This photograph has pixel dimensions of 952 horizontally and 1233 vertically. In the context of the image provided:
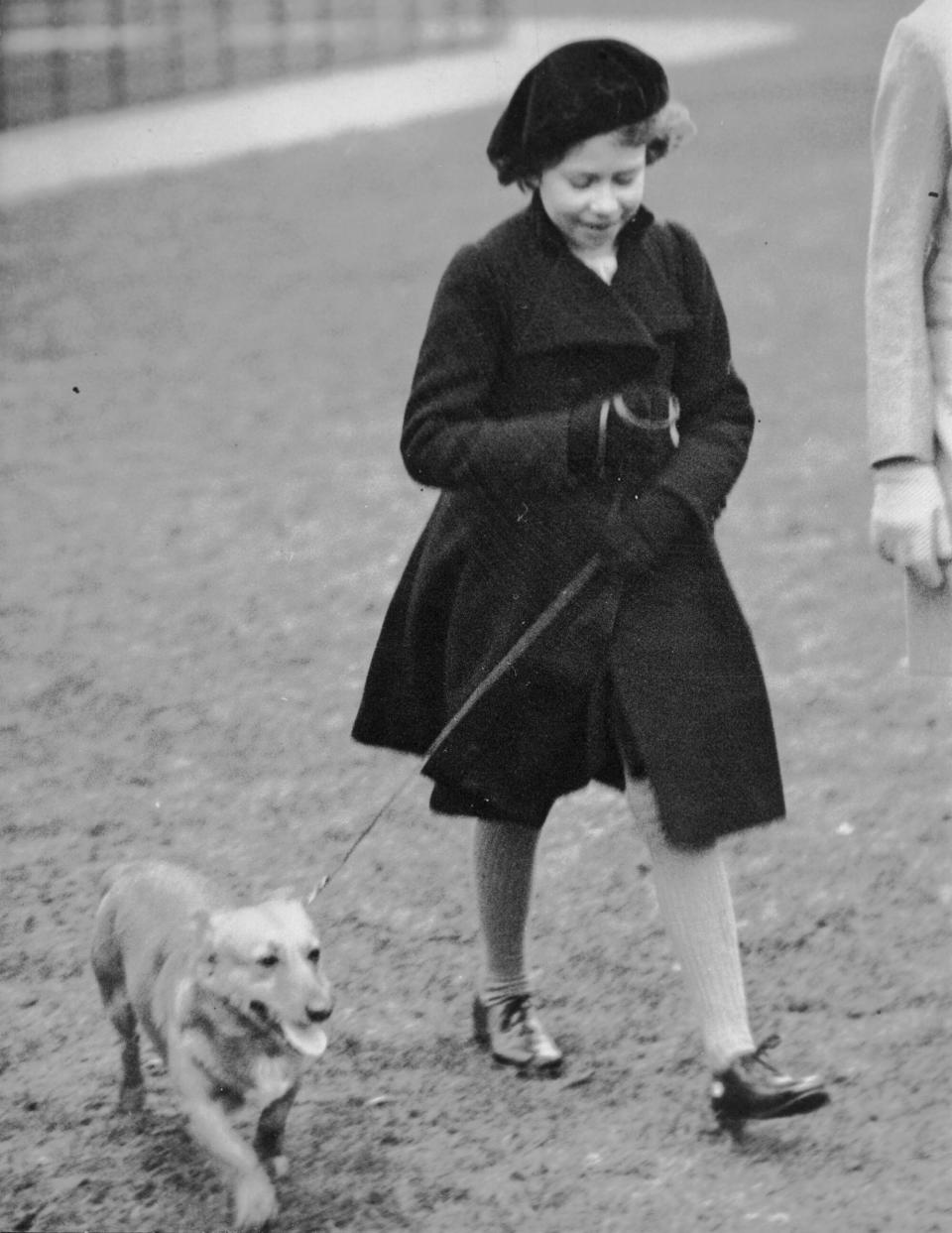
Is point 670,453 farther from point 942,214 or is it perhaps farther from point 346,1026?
point 346,1026

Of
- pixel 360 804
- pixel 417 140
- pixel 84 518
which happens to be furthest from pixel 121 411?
pixel 417 140

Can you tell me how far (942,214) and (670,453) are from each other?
58cm

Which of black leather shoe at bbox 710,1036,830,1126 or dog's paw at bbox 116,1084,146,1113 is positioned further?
dog's paw at bbox 116,1084,146,1113

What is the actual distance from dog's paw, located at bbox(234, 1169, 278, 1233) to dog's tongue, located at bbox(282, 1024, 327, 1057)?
262 mm

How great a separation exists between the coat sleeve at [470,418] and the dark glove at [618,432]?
24 millimetres

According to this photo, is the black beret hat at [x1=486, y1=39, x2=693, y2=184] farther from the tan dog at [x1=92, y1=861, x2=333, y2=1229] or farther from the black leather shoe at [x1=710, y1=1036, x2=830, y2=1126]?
the black leather shoe at [x1=710, y1=1036, x2=830, y2=1126]

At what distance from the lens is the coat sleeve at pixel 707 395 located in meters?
3.76

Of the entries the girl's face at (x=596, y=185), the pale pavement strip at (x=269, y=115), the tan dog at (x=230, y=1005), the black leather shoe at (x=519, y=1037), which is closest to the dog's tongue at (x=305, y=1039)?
the tan dog at (x=230, y=1005)

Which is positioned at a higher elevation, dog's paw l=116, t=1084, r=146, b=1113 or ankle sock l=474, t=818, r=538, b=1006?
ankle sock l=474, t=818, r=538, b=1006

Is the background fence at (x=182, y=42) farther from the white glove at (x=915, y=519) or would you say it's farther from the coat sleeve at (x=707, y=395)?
the white glove at (x=915, y=519)

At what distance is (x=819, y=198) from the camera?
15828 millimetres

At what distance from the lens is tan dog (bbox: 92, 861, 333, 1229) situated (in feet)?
11.0

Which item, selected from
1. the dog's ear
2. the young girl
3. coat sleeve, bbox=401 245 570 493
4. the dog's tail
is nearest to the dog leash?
the young girl

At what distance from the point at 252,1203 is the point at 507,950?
91 cm
